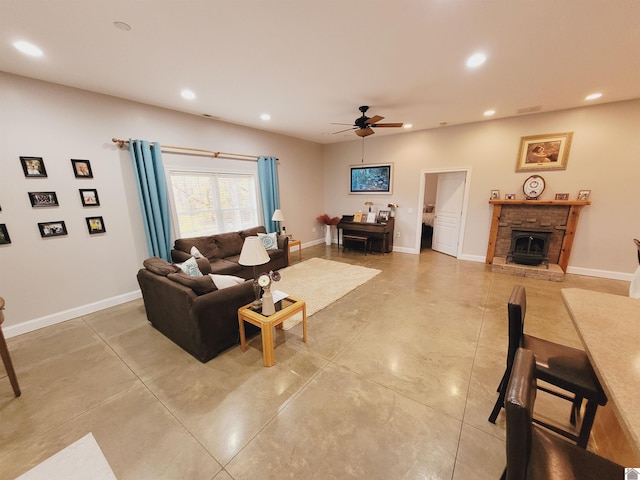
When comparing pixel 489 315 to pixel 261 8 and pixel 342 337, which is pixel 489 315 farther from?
pixel 261 8

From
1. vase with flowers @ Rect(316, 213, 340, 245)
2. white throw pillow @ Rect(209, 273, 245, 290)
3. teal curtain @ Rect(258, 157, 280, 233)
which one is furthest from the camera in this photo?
vase with flowers @ Rect(316, 213, 340, 245)

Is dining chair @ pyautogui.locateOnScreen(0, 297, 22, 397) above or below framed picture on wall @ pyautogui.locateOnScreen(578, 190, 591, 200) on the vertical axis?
below

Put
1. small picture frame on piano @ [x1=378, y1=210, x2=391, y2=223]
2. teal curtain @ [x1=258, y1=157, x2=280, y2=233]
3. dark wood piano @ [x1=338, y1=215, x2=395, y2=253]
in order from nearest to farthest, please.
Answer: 1. teal curtain @ [x1=258, y1=157, x2=280, y2=233]
2. dark wood piano @ [x1=338, y1=215, x2=395, y2=253]
3. small picture frame on piano @ [x1=378, y1=210, x2=391, y2=223]

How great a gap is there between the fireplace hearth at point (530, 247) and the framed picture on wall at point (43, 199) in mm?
7216

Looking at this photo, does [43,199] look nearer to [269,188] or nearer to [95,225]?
[95,225]

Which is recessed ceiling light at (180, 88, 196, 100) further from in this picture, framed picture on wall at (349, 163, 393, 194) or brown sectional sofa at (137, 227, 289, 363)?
framed picture on wall at (349, 163, 393, 194)

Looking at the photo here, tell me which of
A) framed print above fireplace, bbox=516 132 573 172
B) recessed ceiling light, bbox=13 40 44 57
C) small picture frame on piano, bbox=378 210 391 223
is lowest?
small picture frame on piano, bbox=378 210 391 223

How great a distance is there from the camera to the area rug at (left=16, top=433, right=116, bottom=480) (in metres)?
1.38

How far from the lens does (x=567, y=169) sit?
4145 mm

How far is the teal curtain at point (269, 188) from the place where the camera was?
16.9 feet

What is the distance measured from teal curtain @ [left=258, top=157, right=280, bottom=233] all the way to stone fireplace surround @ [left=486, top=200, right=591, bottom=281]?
15.0 ft

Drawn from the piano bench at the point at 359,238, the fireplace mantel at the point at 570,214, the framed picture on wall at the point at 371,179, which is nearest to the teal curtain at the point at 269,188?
the piano bench at the point at 359,238

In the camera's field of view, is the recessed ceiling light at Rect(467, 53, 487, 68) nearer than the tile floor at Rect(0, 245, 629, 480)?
No

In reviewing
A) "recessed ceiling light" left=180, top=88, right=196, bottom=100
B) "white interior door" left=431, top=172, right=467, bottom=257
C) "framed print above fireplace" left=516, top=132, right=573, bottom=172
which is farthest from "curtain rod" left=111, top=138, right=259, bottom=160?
"framed print above fireplace" left=516, top=132, right=573, bottom=172
